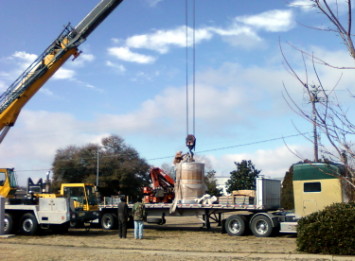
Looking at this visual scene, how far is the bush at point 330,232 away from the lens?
40.2 feet

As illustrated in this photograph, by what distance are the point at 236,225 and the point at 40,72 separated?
11172mm

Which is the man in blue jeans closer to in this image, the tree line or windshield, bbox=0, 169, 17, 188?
windshield, bbox=0, 169, 17, 188

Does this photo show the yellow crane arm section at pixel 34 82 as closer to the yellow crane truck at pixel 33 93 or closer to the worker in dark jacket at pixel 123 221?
the yellow crane truck at pixel 33 93

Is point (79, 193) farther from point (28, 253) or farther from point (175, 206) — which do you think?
point (28, 253)

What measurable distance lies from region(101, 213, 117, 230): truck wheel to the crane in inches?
195

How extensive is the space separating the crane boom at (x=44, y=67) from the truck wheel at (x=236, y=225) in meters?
10.4

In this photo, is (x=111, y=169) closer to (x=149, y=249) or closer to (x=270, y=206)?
(x=270, y=206)

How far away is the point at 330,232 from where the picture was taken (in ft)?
40.7

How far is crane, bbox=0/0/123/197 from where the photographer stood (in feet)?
66.3

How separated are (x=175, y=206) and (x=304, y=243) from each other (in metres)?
8.81

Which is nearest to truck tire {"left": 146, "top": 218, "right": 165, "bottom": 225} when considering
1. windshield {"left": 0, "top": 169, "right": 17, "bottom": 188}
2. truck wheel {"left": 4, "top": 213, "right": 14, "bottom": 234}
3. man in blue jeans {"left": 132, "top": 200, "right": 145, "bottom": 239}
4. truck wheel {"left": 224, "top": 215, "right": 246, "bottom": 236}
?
truck wheel {"left": 224, "top": 215, "right": 246, "bottom": 236}

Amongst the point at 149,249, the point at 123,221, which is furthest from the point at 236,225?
the point at 149,249

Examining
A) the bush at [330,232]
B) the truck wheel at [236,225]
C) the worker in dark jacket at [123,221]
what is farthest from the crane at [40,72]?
the bush at [330,232]

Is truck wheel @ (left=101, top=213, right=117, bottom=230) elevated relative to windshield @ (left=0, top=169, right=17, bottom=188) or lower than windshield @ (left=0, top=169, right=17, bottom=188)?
lower
